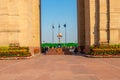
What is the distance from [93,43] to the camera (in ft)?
111

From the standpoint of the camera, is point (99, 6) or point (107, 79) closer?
point (107, 79)

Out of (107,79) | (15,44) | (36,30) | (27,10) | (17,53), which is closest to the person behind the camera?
Result: (107,79)

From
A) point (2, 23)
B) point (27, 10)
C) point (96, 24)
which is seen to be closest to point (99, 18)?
point (96, 24)

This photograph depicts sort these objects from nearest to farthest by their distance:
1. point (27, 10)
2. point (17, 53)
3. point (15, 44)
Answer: point (17, 53) < point (15, 44) < point (27, 10)

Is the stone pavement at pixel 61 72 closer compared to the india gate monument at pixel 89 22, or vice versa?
the stone pavement at pixel 61 72

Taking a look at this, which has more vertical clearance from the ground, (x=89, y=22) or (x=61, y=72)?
(x=89, y=22)

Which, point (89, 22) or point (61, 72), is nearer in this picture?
point (61, 72)

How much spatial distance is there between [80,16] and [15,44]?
45.2ft

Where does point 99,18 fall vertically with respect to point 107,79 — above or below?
above

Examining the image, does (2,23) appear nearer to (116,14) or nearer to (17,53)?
(17,53)

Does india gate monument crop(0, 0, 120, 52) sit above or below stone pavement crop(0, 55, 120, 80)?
above

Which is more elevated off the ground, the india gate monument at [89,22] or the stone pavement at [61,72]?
the india gate monument at [89,22]

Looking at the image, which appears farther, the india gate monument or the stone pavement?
the india gate monument

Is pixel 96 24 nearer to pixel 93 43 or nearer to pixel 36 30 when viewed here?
pixel 93 43
